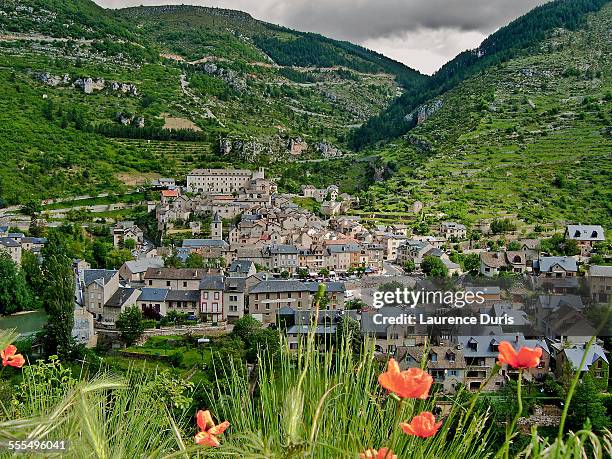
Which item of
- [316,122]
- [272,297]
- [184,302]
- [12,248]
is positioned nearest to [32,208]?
[12,248]

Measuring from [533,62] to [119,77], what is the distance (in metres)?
48.1

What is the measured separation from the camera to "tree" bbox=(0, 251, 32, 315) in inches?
920

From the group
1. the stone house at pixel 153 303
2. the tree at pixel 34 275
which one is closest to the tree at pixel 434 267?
the stone house at pixel 153 303

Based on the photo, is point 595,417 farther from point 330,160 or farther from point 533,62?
point 533,62

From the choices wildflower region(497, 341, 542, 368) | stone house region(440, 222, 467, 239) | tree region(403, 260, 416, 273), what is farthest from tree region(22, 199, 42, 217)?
wildflower region(497, 341, 542, 368)

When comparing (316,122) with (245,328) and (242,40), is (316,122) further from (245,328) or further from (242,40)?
(245,328)

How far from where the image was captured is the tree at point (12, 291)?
2336 centimetres

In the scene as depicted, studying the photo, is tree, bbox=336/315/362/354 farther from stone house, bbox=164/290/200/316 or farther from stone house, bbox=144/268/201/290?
stone house, bbox=144/268/201/290

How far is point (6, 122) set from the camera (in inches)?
1820

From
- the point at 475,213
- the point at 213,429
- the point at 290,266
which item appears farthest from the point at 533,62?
the point at 213,429

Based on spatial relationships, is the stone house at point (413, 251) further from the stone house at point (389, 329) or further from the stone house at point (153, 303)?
the stone house at point (389, 329)

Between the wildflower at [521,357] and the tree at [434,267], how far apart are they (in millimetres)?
24638

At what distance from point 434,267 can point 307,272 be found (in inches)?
263

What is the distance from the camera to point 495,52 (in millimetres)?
83188
